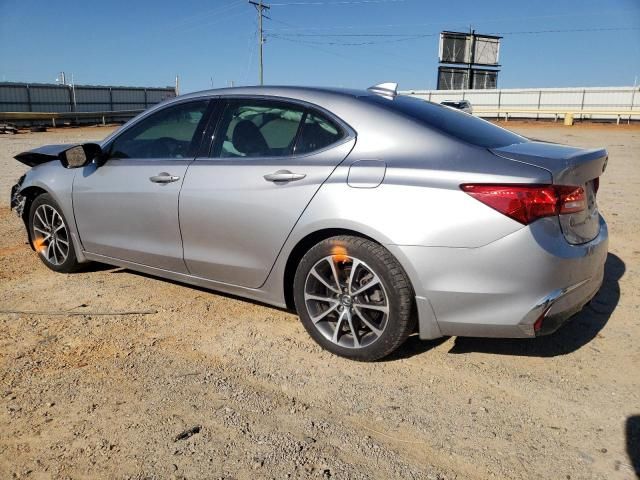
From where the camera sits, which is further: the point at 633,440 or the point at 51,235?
the point at 51,235

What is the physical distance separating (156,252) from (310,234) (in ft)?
4.55

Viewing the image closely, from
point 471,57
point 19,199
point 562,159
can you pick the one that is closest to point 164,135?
point 19,199

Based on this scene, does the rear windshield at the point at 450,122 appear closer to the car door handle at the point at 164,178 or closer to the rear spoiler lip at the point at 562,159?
the rear spoiler lip at the point at 562,159

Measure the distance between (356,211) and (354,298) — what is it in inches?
20.6

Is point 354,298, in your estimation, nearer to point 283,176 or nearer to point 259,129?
point 283,176

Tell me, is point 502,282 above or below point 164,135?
below

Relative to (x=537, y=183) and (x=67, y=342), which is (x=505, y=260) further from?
(x=67, y=342)

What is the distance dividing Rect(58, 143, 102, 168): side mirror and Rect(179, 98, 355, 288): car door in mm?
1077

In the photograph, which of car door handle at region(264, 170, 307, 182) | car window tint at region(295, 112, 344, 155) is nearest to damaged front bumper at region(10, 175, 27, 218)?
car door handle at region(264, 170, 307, 182)

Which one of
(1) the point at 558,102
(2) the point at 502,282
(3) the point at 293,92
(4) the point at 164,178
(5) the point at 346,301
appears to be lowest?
(5) the point at 346,301

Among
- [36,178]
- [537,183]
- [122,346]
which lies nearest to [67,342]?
[122,346]

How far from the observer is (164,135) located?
163 inches

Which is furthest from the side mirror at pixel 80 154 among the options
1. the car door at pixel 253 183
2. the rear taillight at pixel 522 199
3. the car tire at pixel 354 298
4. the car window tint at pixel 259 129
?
the rear taillight at pixel 522 199

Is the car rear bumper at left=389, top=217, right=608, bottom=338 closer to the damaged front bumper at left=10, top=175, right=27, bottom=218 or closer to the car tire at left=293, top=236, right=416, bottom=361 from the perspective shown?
the car tire at left=293, top=236, right=416, bottom=361
